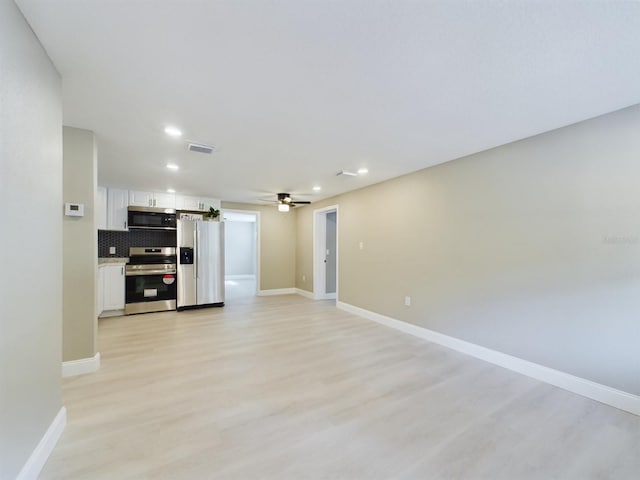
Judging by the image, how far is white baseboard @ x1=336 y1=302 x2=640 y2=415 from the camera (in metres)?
2.17

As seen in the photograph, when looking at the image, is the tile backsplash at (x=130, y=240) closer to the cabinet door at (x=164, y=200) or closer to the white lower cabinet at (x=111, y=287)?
the cabinet door at (x=164, y=200)

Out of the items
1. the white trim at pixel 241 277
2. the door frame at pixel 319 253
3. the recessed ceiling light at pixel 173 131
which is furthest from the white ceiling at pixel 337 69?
the white trim at pixel 241 277

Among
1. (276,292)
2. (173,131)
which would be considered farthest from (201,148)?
(276,292)

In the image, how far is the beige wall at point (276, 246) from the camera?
6.95 meters

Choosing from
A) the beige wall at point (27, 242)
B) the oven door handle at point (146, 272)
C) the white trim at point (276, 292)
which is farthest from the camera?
the white trim at point (276, 292)

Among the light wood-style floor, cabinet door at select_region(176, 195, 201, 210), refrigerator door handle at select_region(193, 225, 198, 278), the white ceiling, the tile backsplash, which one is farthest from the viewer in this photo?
cabinet door at select_region(176, 195, 201, 210)

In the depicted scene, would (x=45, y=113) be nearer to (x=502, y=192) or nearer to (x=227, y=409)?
(x=227, y=409)

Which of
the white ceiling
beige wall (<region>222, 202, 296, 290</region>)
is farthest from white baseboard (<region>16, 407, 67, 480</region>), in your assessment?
beige wall (<region>222, 202, 296, 290</region>)

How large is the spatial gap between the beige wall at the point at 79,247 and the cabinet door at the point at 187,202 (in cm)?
318

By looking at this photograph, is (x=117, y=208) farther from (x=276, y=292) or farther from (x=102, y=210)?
(x=276, y=292)

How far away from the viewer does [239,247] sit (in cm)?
1045

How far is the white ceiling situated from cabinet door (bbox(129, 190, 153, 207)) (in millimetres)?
2545

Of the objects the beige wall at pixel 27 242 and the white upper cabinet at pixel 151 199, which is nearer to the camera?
the beige wall at pixel 27 242

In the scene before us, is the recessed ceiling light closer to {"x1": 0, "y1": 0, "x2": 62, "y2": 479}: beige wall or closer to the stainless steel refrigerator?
{"x1": 0, "y1": 0, "x2": 62, "y2": 479}: beige wall
